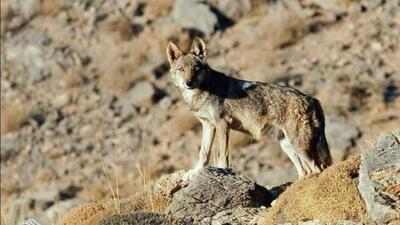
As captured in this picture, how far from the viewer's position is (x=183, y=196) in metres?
11.5

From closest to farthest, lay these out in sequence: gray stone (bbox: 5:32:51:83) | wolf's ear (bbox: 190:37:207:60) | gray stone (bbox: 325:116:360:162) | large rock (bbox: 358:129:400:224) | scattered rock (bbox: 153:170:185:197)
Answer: large rock (bbox: 358:129:400:224)
scattered rock (bbox: 153:170:185:197)
wolf's ear (bbox: 190:37:207:60)
gray stone (bbox: 325:116:360:162)
gray stone (bbox: 5:32:51:83)

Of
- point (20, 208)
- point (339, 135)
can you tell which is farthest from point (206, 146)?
point (339, 135)

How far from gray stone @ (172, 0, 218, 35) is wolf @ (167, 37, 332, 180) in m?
17.7

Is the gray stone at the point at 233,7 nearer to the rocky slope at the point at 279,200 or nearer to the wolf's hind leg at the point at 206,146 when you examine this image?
the wolf's hind leg at the point at 206,146

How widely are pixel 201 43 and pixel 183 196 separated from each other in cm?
286

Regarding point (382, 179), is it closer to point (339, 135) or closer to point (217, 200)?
point (217, 200)

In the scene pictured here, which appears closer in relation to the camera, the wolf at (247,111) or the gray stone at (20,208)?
the wolf at (247,111)

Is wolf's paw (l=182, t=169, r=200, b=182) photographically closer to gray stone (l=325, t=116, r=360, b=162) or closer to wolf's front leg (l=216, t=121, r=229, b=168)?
wolf's front leg (l=216, t=121, r=229, b=168)

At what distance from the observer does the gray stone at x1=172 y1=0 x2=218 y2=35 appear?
103 ft

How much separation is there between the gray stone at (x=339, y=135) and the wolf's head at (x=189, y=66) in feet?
37.5

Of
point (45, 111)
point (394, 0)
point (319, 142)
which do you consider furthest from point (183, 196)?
point (394, 0)

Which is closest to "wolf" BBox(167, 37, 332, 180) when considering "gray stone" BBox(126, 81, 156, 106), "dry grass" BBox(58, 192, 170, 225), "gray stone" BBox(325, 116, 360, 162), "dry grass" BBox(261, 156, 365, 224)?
"dry grass" BBox(58, 192, 170, 225)

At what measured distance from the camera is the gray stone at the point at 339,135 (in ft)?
82.2

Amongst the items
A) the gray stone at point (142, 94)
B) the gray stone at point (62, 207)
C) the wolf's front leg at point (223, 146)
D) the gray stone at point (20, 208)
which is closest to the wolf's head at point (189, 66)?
the wolf's front leg at point (223, 146)
